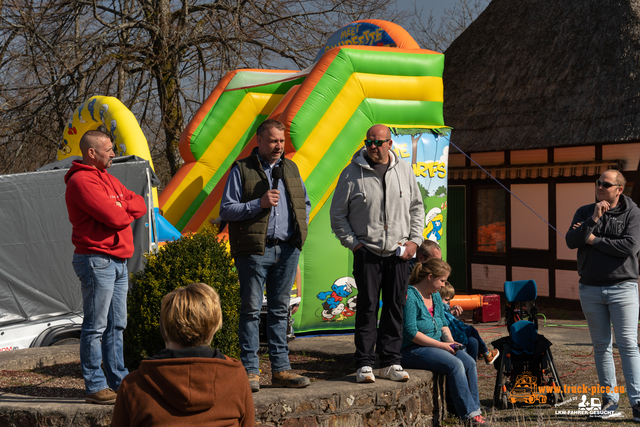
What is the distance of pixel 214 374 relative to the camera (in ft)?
7.40

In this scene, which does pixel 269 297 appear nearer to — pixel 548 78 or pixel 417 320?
pixel 417 320

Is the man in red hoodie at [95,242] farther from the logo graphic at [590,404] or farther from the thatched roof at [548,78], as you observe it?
the thatched roof at [548,78]

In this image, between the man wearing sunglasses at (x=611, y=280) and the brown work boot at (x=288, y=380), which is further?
the man wearing sunglasses at (x=611, y=280)

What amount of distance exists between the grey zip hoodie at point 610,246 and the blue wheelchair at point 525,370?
69cm

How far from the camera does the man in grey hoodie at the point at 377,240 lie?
445cm

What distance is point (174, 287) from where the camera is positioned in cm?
438

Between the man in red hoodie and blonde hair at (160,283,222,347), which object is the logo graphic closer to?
the man in red hoodie

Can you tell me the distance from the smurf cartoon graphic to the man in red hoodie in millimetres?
3431

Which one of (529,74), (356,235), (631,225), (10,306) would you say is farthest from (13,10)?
(631,225)

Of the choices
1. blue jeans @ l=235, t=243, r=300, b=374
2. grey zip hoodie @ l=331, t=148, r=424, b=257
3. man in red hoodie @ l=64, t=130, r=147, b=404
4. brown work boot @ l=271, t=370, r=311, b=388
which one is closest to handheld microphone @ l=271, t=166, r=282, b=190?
blue jeans @ l=235, t=243, r=300, b=374

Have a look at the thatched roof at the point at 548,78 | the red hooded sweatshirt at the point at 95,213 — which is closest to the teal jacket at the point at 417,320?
the red hooded sweatshirt at the point at 95,213

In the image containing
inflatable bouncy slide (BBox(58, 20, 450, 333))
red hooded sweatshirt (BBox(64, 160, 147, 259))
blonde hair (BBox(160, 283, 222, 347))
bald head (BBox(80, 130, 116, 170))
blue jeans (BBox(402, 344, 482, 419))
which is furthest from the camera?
inflatable bouncy slide (BBox(58, 20, 450, 333))

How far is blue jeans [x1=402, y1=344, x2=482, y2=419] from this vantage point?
15.1 ft

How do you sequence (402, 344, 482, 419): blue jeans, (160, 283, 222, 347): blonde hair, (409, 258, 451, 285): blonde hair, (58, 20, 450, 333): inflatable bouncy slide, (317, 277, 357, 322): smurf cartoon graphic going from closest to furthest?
(160, 283, 222, 347): blonde hair, (402, 344, 482, 419): blue jeans, (409, 258, 451, 285): blonde hair, (58, 20, 450, 333): inflatable bouncy slide, (317, 277, 357, 322): smurf cartoon graphic
